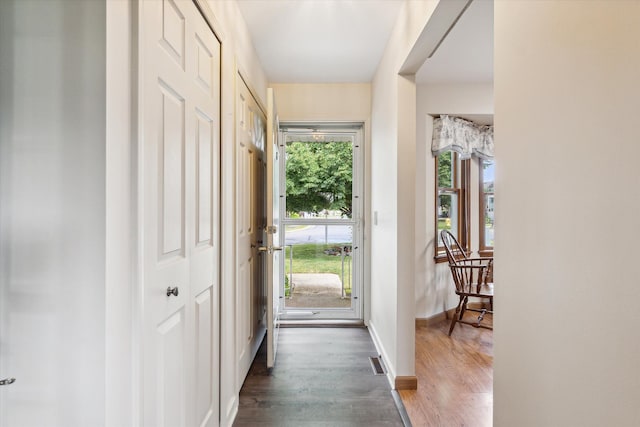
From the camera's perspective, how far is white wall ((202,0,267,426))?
180 cm

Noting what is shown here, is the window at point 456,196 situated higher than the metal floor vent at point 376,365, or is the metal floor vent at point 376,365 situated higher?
the window at point 456,196

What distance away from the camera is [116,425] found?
0.88 metres

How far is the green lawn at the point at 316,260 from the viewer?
12.3 feet

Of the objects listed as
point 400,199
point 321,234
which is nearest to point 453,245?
point 321,234

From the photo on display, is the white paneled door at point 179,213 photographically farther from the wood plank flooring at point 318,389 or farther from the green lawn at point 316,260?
the green lawn at point 316,260

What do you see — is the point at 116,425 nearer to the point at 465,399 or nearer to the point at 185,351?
the point at 185,351

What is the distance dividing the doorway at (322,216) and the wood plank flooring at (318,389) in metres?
0.68

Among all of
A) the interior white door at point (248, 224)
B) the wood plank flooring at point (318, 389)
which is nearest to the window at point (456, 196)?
the wood plank flooring at point (318, 389)

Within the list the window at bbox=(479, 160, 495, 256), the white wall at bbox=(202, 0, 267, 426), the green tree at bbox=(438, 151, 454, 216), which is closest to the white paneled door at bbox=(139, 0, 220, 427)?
the white wall at bbox=(202, 0, 267, 426)

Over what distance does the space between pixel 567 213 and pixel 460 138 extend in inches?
124

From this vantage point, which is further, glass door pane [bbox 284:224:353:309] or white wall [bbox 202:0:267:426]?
glass door pane [bbox 284:224:353:309]

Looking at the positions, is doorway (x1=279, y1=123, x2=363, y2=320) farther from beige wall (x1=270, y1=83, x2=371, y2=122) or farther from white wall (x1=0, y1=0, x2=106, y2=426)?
white wall (x1=0, y1=0, x2=106, y2=426)

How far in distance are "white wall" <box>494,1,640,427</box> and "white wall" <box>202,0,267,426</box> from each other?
130cm

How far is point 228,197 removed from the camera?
1.88 metres
